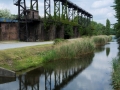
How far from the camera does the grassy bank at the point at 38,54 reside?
52.8 ft

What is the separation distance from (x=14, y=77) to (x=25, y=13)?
22510mm

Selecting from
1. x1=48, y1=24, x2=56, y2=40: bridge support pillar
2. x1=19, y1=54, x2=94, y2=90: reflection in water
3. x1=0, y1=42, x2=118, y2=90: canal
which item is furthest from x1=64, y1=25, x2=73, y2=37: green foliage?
x1=0, y1=42, x2=118, y2=90: canal

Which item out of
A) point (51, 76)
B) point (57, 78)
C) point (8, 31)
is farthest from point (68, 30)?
point (57, 78)

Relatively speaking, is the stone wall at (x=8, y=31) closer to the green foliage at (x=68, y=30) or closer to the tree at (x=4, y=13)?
the green foliage at (x=68, y=30)

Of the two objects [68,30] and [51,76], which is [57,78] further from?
[68,30]

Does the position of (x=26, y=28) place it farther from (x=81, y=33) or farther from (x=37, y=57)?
(x=81, y=33)

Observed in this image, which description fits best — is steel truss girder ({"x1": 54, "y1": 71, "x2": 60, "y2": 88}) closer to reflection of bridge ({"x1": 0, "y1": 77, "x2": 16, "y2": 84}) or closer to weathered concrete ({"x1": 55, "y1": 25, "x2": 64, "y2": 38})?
reflection of bridge ({"x1": 0, "y1": 77, "x2": 16, "y2": 84})

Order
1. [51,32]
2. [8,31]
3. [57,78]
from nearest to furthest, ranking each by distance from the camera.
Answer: [57,78]
[8,31]
[51,32]

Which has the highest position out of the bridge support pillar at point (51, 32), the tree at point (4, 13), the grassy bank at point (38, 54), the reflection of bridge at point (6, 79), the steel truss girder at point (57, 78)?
the tree at point (4, 13)

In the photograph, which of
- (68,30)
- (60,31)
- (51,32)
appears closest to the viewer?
(51,32)

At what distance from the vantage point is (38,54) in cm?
2080

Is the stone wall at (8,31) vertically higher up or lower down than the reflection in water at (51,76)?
higher up

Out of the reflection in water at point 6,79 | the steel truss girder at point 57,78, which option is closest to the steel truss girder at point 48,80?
the steel truss girder at point 57,78

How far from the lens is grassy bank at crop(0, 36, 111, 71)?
16.1 m
